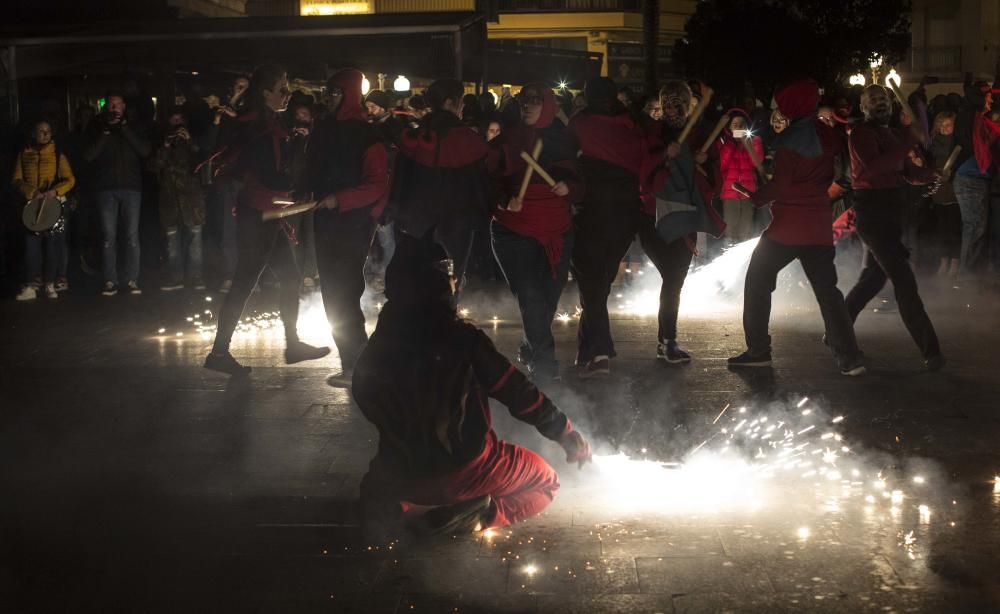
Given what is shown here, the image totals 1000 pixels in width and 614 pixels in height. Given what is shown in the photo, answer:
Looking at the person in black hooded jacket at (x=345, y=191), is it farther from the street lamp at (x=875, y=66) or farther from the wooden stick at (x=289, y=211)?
the street lamp at (x=875, y=66)

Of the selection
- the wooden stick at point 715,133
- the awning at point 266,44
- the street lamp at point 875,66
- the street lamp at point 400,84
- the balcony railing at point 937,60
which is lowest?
the wooden stick at point 715,133

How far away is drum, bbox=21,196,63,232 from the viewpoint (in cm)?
1312

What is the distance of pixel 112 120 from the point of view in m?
13.6

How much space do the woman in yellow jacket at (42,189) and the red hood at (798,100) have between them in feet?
24.9

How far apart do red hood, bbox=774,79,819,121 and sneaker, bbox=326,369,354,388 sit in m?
3.18

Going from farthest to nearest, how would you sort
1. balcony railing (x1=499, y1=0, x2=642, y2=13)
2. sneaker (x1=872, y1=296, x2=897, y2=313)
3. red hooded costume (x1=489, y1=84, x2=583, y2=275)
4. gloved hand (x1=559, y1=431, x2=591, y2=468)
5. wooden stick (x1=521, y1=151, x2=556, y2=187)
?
1. balcony railing (x1=499, y1=0, x2=642, y2=13)
2. sneaker (x1=872, y1=296, x2=897, y2=313)
3. red hooded costume (x1=489, y1=84, x2=583, y2=275)
4. wooden stick (x1=521, y1=151, x2=556, y2=187)
5. gloved hand (x1=559, y1=431, x2=591, y2=468)

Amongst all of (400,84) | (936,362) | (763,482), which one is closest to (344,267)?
(763,482)

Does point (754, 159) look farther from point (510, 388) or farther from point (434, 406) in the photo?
point (434, 406)

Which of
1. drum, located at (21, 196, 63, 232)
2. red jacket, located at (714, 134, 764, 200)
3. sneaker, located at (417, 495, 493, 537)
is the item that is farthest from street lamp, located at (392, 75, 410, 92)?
sneaker, located at (417, 495, 493, 537)

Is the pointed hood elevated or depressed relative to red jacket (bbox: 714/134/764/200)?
elevated

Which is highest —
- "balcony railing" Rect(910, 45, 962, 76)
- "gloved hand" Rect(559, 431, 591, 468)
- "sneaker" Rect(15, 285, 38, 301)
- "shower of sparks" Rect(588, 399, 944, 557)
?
"balcony railing" Rect(910, 45, 962, 76)

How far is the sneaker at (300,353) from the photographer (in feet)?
31.2

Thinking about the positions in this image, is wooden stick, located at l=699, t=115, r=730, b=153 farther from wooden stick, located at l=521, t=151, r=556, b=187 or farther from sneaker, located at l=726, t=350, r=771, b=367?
sneaker, located at l=726, t=350, r=771, b=367

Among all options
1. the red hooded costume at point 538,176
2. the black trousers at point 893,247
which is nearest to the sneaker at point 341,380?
the red hooded costume at point 538,176
